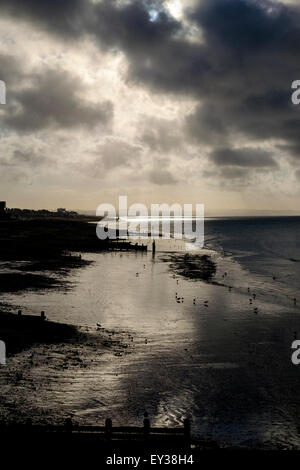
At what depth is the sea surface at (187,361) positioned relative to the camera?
19.2 meters

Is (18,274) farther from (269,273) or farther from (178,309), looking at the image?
(269,273)

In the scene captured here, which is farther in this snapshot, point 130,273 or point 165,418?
point 130,273

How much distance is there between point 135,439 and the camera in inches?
557

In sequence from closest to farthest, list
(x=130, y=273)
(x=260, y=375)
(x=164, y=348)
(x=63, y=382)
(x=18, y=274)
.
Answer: (x=63, y=382), (x=260, y=375), (x=164, y=348), (x=18, y=274), (x=130, y=273)

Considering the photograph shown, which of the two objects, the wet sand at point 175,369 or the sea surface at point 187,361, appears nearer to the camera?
the wet sand at point 175,369

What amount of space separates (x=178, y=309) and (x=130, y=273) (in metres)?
25.6

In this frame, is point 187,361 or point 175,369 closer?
point 175,369

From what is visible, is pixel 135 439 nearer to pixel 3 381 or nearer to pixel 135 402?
pixel 135 402

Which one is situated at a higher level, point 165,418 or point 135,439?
point 135,439

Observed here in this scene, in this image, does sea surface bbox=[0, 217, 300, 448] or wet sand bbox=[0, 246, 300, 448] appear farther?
sea surface bbox=[0, 217, 300, 448]

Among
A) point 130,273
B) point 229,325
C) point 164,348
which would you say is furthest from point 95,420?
point 130,273

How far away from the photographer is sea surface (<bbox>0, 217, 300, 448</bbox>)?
1920cm

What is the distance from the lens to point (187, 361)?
26359 mm
